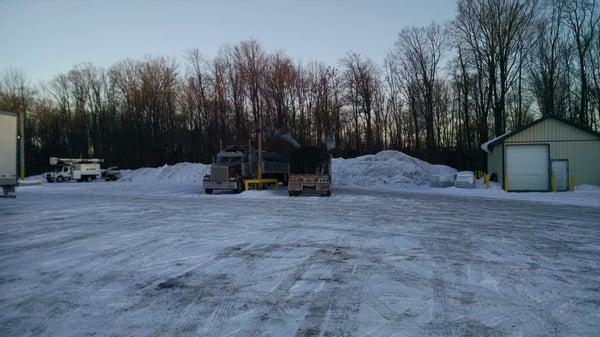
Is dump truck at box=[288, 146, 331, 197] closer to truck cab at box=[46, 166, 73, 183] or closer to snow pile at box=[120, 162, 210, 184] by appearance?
snow pile at box=[120, 162, 210, 184]

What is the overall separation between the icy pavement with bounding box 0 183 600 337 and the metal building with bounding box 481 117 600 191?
57.3 ft

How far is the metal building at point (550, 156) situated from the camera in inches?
1086

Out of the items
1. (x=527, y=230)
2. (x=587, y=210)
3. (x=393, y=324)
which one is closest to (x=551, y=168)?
(x=587, y=210)

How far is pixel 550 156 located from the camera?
2808 centimetres

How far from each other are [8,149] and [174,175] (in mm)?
33914

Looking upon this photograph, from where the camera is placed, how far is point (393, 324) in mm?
4750

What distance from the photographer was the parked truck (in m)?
28.0

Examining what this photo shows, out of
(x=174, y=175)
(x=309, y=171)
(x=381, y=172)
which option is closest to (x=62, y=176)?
(x=174, y=175)

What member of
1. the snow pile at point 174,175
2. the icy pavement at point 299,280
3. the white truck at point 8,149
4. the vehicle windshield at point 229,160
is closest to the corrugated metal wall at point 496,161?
the vehicle windshield at point 229,160

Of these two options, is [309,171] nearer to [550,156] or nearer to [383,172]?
[383,172]

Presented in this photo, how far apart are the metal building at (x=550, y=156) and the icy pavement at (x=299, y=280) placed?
17458 millimetres

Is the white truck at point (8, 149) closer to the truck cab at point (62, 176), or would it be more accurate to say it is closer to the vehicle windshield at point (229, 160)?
the vehicle windshield at point (229, 160)

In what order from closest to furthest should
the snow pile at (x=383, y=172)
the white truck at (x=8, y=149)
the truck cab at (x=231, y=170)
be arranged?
the white truck at (x=8, y=149)
the truck cab at (x=231, y=170)
the snow pile at (x=383, y=172)

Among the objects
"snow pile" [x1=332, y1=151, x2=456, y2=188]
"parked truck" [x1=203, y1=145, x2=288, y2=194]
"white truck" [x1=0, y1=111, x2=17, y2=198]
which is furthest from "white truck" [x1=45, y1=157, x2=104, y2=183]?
"white truck" [x1=0, y1=111, x2=17, y2=198]
